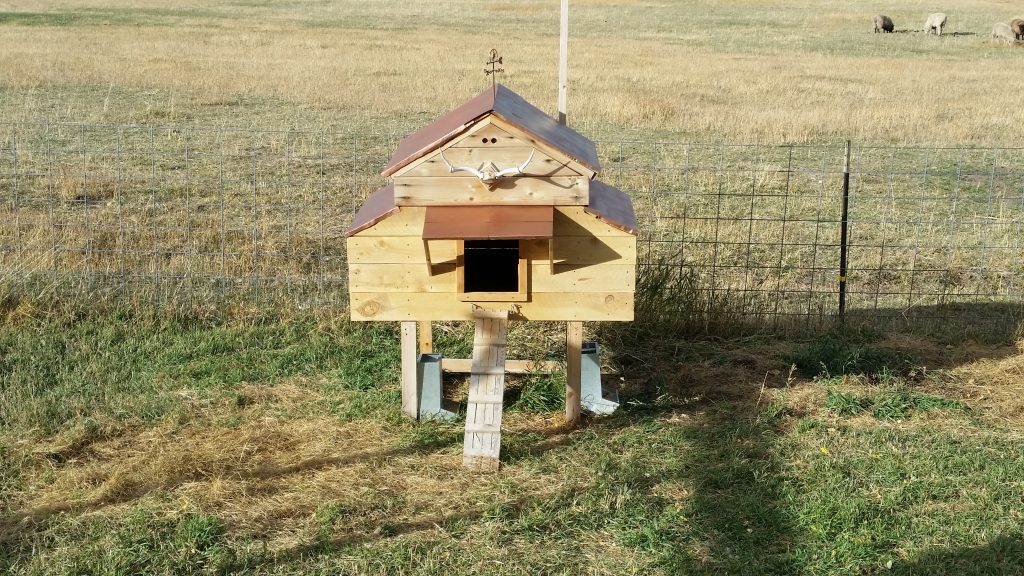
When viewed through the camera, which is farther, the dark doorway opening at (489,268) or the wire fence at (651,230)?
the wire fence at (651,230)

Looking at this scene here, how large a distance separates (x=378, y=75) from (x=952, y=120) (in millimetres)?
12488

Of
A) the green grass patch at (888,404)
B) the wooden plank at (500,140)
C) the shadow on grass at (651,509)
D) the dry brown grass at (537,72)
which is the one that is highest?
the dry brown grass at (537,72)

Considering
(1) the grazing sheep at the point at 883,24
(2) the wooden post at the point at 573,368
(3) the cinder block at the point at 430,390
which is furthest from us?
(1) the grazing sheep at the point at 883,24

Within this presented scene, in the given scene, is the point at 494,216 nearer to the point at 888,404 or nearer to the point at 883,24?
the point at 888,404

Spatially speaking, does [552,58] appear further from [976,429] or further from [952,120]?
[976,429]

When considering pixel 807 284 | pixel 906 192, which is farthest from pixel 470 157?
pixel 906 192

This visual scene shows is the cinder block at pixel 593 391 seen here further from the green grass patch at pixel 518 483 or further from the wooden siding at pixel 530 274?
the wooden siding at pixel 530 274

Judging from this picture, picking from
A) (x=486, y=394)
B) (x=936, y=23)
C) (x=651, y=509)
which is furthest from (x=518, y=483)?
(x=936, y=23)

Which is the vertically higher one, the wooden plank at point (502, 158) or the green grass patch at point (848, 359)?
the wooden plank at point (502, 158)

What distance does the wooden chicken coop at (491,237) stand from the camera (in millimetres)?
4953

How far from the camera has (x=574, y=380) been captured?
5594 mm

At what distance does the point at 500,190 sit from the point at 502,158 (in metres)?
0.17

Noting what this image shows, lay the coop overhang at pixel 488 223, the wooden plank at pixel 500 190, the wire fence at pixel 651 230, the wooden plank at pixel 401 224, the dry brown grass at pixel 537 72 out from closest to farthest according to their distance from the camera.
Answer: the coop overhang at pixel 488 223 < the wooden plank at pixel 500 190 < the wooden plank at pixel 401 224 < the wire fence at pixel 651 230 < the dry brown grass at pixel 537 72

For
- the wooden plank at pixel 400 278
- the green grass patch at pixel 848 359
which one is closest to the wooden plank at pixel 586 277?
the wooden plank at pixel 400 278
